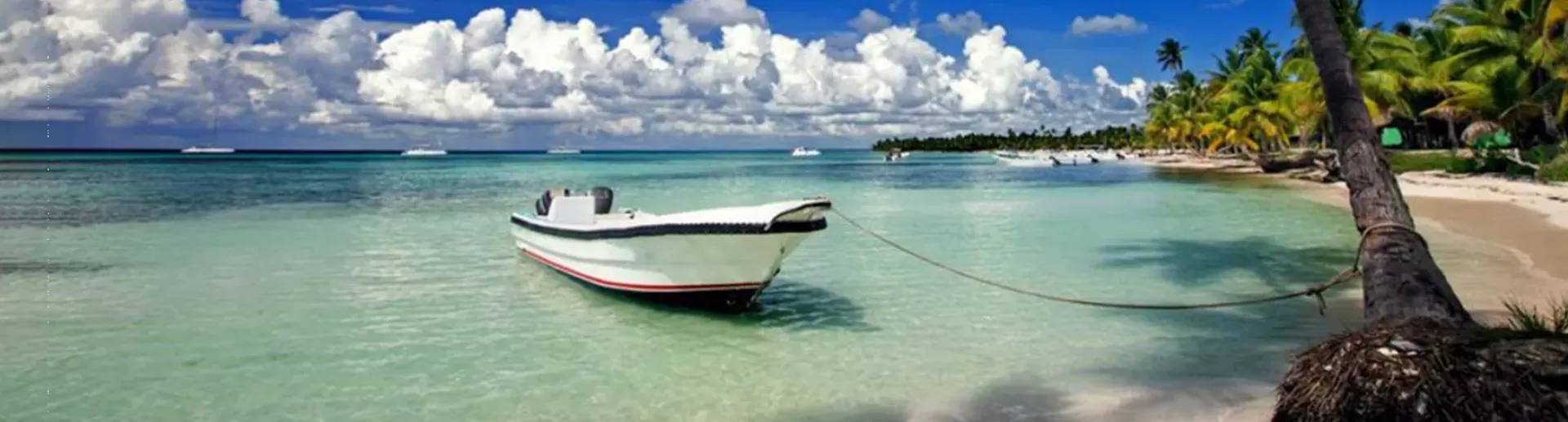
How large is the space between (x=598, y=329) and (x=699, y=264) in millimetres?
1253

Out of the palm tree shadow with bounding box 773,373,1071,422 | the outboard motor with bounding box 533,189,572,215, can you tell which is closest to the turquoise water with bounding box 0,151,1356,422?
the palm tree shadow with bounding box 773,373,1071,422

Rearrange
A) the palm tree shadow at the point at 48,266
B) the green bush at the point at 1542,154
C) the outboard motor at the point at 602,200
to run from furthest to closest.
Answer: the green bush at the point at 1542,154, the palm tree shadow at the point at 48,266, the outboard motor at the point at 602,200

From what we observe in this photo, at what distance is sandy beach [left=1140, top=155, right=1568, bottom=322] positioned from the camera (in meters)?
11.2

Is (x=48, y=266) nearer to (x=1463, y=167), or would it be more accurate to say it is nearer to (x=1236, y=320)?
(x=1236, y=320)

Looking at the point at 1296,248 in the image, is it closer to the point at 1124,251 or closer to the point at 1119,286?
the point at 1124,251

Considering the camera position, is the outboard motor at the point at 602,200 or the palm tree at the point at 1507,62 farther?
the palm tree at the point at 1507,62

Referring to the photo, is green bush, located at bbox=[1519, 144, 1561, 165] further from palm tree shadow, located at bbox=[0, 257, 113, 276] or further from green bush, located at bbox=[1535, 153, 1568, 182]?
palm tree shadow, located at bbox=[0, 257, 113, 276]

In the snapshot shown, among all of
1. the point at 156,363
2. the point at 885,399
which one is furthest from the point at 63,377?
the point at 885,399

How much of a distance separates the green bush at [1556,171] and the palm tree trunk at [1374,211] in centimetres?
2527

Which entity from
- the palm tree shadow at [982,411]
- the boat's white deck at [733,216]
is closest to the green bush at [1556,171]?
Result: the boat's white deck at [733,216]

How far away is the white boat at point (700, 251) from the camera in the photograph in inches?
381

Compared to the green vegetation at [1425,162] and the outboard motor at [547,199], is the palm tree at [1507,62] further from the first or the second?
the outboard motor at [547,199]

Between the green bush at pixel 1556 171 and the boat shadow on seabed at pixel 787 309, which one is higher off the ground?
the green bush at pixel 1556 171

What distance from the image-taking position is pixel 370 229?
23125 millimetres
